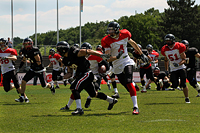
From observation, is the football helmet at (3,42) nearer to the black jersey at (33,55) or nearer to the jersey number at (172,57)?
the black jersey at (33,55)

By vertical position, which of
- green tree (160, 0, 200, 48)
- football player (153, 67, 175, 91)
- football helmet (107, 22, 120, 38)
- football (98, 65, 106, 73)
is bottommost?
football player (153, 67, 175, 91)

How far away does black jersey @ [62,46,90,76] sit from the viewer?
26.9ft

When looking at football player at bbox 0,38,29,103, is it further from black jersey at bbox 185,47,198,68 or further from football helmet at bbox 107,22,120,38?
black jersey at bbox 185,47,198,68

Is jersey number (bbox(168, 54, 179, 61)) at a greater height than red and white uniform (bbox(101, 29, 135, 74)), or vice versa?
red and white uniform (bbox(101, 29, 135, 74))

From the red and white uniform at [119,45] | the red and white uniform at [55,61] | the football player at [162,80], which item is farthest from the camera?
the red and white uniform at [55,61]

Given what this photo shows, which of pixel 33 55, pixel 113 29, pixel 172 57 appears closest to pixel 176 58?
pixel 172 57

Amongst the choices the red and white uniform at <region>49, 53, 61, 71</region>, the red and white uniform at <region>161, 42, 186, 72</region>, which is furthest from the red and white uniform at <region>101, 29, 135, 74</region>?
the red and white uniform at <region>49, 53, 61, 71</region>

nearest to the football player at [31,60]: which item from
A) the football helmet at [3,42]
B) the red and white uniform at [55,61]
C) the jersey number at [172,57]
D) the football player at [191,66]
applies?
the football helmet at [3,42]

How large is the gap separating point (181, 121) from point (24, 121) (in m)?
3.13

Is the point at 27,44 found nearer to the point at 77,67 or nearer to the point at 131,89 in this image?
the point at 77,67

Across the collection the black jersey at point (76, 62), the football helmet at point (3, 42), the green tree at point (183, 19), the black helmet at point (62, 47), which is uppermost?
the green tree at point (183, 19)

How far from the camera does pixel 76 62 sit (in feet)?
27.3

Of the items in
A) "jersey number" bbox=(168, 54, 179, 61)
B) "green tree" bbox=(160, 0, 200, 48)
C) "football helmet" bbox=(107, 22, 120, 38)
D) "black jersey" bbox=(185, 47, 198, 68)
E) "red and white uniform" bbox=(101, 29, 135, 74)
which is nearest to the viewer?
"football helmet" bbox=(107, 22, 120, 38)

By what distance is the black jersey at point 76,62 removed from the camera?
26.9ft
